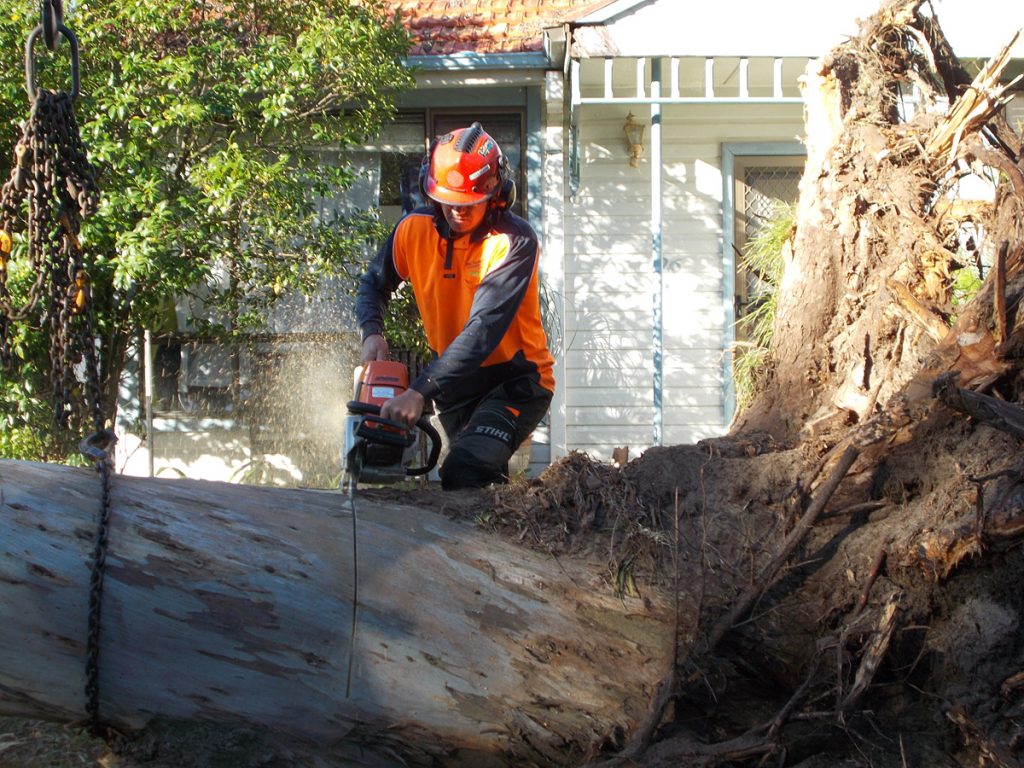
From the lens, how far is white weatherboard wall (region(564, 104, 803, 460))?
30.3 ft

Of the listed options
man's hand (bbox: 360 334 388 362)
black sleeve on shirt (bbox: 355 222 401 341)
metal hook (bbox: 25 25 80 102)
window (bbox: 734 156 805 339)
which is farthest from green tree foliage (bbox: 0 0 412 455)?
window (bbox: 734 156 805 339)

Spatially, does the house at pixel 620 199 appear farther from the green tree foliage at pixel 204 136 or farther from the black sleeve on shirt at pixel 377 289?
the black sleeve on shirt at pixel 377 289

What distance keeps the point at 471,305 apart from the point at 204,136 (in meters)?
4.11

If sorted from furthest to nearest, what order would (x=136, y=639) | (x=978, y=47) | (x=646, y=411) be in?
(x=646, y=411), (x=978, y=47), (x=136, y=639)

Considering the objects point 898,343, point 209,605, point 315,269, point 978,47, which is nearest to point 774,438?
point 898,343

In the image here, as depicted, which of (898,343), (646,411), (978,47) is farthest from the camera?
(646,411)

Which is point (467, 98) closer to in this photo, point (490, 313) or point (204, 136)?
point (204, 136)

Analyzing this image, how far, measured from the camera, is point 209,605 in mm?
2785

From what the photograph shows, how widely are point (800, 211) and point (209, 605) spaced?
3.11 m

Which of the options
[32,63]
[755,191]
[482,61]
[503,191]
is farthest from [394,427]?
[755,191]

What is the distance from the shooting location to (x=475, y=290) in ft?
14.3

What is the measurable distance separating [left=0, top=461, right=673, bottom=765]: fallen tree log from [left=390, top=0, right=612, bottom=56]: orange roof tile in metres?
6.38

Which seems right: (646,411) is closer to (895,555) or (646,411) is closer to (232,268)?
(232,268)

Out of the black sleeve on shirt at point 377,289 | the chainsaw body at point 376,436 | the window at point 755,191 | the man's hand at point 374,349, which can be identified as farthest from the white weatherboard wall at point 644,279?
the chainsaw body at point 376,436
